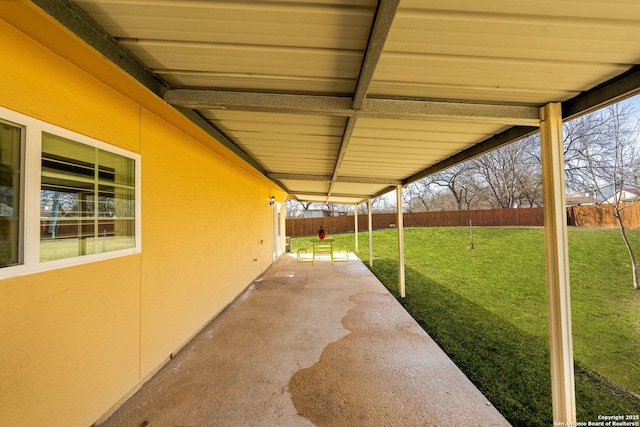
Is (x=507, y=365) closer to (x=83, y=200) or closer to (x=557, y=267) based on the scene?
(x=557, y=267)

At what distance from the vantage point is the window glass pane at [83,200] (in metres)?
1.70

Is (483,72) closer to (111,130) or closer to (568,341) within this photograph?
(568,341)

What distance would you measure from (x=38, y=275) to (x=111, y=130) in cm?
124

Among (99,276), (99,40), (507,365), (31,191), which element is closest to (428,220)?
(507,365)

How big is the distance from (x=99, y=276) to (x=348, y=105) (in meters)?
2.48

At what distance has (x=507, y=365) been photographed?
9.64 feet

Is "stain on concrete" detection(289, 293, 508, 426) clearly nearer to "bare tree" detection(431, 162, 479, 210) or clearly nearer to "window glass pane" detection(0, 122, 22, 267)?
"window glass pane" detection(0, 122, 22, 267)

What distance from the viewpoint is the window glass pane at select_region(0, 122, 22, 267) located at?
1438mm

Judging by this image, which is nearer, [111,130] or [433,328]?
[111,130]

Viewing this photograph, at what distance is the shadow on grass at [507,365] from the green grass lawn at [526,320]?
0.01 metres

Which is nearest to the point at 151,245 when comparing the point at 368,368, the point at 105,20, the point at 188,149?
the point at 188,149

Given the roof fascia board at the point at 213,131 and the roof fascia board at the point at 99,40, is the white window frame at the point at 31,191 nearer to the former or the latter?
the roof fascia board at the point at 99,40

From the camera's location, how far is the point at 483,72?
5.53ft

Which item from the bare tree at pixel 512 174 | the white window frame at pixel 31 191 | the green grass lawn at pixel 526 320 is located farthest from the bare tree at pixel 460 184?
the white window frame at pixel 31 191
